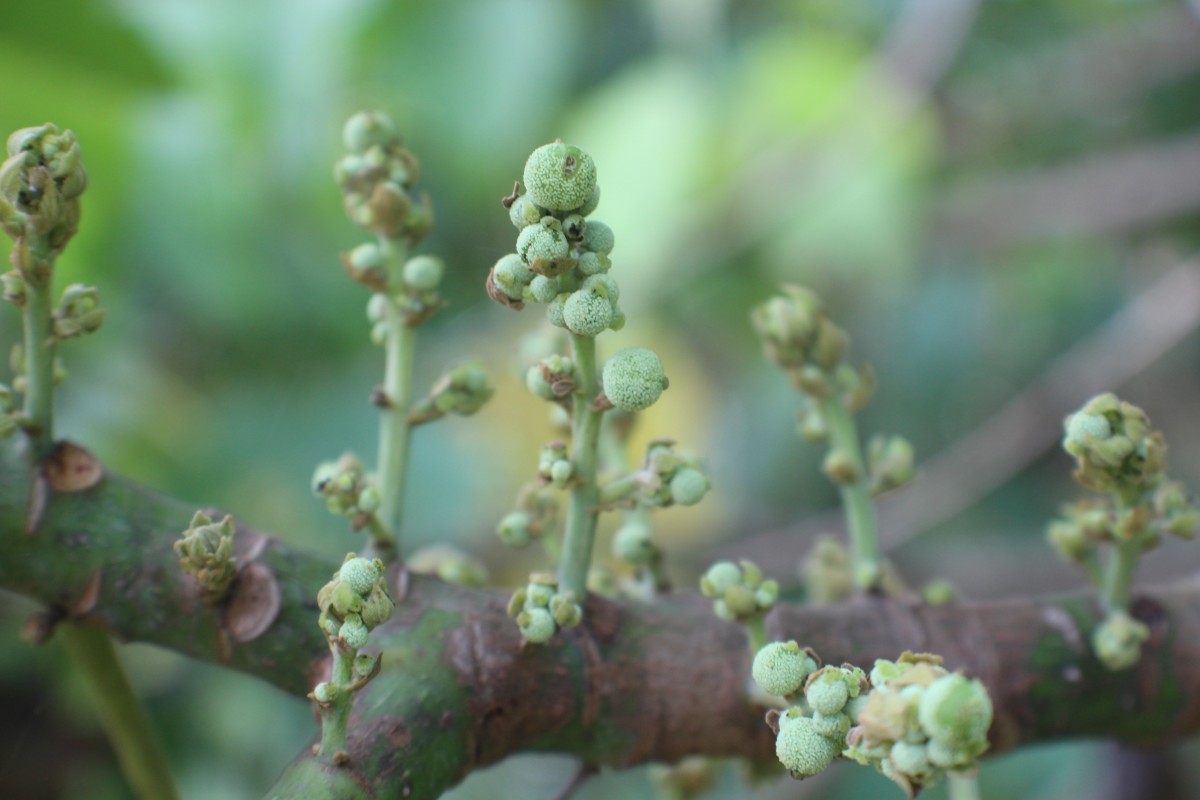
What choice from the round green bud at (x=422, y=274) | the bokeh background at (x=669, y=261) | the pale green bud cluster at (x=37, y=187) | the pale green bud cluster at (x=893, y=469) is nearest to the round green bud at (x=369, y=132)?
the round green bud at (x=422, y=274)

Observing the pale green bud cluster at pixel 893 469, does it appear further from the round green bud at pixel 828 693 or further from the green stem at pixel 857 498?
the round green bud at pixel 828 693

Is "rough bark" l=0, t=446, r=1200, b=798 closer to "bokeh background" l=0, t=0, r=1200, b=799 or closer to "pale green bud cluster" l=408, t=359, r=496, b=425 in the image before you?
"pale green bud cluster" l=408, t=359, r=496, b=425

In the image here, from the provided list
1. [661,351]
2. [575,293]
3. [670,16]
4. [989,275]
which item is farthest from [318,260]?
[575,293]

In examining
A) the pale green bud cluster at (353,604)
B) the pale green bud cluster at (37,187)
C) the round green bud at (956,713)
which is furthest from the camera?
the pale green bud cluster at (37,187)

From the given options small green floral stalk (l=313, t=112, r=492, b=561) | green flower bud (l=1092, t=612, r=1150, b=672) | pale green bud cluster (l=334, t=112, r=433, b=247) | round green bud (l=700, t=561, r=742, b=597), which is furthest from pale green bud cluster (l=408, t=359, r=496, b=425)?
green flower bud (l=1092, t=612, r=1150, b=672)

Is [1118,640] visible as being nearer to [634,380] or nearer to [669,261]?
[634,380]

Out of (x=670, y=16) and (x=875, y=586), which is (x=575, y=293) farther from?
(x=670, y=16)
